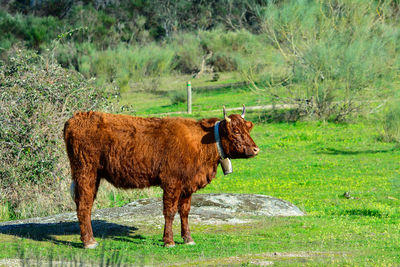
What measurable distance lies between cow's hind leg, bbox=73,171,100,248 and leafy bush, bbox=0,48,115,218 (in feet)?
15.1

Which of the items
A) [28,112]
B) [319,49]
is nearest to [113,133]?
[28,112]

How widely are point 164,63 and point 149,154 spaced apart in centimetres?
3670

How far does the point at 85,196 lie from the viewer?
10.4 m

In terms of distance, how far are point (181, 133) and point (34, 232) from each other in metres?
2.95

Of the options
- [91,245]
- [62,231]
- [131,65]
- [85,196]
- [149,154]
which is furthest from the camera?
[131,65]

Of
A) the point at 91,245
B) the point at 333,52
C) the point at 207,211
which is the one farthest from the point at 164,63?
the point at 91,245

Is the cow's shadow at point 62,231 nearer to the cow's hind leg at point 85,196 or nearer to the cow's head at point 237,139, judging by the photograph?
the cow's hind leg at point 85,196

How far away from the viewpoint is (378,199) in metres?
16.6

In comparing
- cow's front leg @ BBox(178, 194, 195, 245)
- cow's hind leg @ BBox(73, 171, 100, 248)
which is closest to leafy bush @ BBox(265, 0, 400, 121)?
cow's front leg @ BBox(178, 194, 195, 245)

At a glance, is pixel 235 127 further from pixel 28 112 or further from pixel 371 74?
pixel 371 74

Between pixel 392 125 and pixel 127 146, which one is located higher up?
pixel 127 146

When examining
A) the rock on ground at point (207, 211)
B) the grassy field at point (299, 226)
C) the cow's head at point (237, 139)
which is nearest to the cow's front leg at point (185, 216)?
the grassy field at point (299, 226)

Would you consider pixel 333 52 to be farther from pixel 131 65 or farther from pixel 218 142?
pixel 218 142

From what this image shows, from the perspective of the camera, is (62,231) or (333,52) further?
(333,52)
